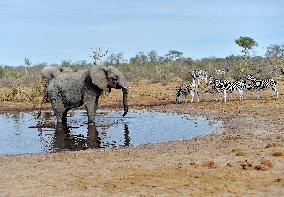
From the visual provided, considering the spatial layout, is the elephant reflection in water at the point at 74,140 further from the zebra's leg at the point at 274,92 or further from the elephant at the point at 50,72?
the zebra's leg at the point at 274,92

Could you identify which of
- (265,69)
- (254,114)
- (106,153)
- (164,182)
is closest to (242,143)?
(106,153)

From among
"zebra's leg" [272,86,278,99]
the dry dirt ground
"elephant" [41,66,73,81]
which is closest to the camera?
the dry dirt ground

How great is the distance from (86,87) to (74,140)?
3.38 meters

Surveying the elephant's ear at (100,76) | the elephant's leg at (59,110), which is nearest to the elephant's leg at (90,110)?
the elephant's ear at (100,76)

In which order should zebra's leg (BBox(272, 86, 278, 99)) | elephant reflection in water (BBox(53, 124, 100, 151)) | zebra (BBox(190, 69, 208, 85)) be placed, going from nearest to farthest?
elephant reflection in water (BBox(53, 124, 100, 151)) → zebra's leg (BBox(272, 86, 278, 99)) → zebra (BBox(190, 69, 208, 85))

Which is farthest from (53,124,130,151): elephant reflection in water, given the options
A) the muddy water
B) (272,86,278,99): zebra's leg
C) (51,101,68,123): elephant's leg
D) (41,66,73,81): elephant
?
(272,86,278,99): zebra's leg

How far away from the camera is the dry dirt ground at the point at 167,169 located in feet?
32.8

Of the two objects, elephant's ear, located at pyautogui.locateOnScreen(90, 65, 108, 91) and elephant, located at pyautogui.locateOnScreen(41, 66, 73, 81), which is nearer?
elephant's ear, located at pyautogui.locateOnScreen(90, 65, 108, 91)

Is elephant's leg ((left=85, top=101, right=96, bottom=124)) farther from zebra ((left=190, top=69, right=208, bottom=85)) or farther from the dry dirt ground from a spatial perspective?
zebra ((left=190, top=69, right=208, bottom=85))

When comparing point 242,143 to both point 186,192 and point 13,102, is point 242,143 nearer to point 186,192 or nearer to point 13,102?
point 186,192

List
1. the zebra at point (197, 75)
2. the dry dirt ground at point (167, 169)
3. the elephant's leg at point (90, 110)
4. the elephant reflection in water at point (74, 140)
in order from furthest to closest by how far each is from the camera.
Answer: the zebra at point (197, 75) < the elephant's leg at point (90, 110) < the elephant reflection in water at point (74, 140) < the dry dirt ground at point (167, 169)

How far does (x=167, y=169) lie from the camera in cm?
1155

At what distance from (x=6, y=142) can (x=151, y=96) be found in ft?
57.0

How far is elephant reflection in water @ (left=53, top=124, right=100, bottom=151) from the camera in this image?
15586 millimetres
